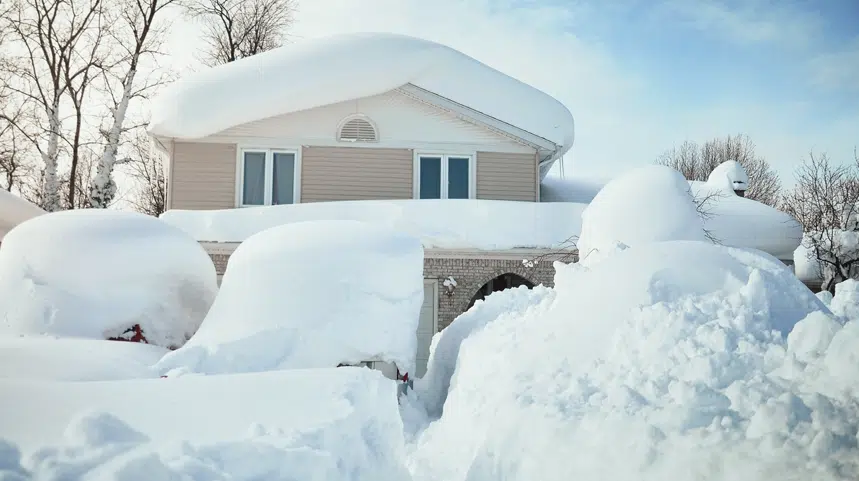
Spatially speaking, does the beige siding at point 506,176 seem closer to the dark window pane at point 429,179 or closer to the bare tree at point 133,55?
the dark window pane at point 429,179

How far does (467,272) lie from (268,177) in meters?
4.94

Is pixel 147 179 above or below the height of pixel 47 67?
below

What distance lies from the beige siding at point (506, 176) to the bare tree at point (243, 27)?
15.1m

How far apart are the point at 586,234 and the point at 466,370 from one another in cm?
295

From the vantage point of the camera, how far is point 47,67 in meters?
21.0

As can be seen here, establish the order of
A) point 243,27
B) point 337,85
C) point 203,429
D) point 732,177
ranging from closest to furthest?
point 203,429, point 337,85, point 732,177, point 243,27

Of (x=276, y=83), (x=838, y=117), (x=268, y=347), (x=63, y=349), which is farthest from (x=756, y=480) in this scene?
(x=276, y=83)

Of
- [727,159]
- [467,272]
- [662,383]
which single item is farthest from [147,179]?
[662,383]

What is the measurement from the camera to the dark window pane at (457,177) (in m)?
15.2

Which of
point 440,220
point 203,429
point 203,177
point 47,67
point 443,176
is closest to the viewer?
point 203,429

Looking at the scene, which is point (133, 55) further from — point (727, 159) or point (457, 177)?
point (727, 159)

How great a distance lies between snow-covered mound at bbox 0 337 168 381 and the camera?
19.1ft

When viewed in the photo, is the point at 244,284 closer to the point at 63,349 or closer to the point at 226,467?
the point at 63,349

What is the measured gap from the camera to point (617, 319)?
5734 mm
